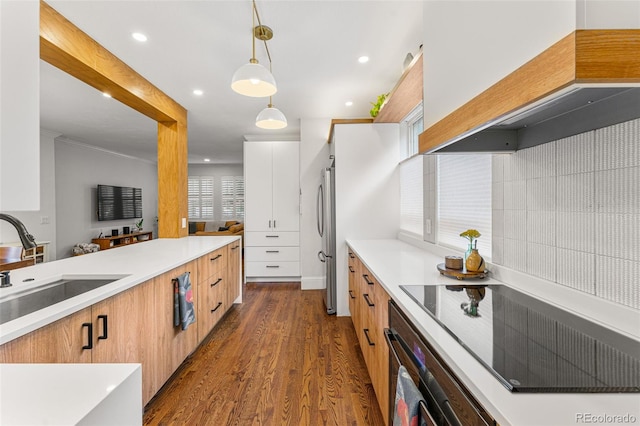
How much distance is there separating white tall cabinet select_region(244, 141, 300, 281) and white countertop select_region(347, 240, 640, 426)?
3.30 metres

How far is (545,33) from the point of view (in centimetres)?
62

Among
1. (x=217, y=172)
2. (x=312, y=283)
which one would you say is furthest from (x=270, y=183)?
(x=217, y=172)

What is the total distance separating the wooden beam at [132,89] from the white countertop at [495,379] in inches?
104

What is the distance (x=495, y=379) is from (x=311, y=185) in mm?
4004

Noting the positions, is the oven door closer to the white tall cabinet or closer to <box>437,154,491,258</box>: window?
<box>437,154,491,258</box>: window

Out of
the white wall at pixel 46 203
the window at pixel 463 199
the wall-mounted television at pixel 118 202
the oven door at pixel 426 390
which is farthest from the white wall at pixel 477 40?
the wall-mounted television at pixel 118 202

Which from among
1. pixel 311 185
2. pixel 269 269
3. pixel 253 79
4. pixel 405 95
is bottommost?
pixel 269 269

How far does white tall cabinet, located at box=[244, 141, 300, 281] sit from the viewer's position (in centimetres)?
495

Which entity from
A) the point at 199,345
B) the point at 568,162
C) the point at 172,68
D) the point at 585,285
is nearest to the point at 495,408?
the point at 585,285

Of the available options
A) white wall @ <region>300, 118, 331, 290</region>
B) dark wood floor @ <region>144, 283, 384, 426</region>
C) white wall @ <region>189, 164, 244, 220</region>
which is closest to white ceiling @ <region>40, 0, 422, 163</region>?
white wall @ <region>300, 118, 331, 290</region>

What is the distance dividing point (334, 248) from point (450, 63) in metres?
2.43

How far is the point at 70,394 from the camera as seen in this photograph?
601 millimetres

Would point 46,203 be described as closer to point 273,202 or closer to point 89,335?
point 273,202

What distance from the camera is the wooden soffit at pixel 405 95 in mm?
2059
